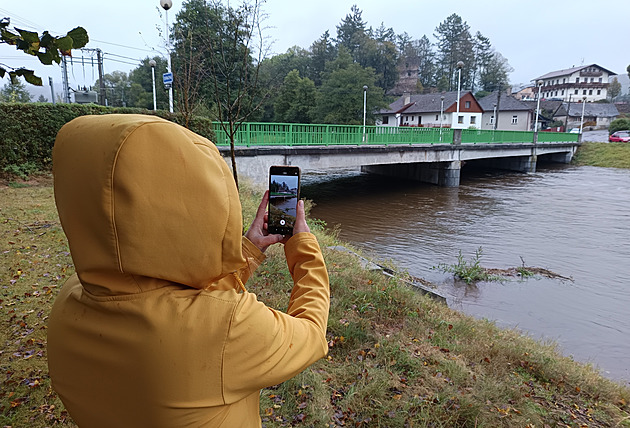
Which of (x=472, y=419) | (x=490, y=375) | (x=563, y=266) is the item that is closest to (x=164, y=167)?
(x=472, y=419)

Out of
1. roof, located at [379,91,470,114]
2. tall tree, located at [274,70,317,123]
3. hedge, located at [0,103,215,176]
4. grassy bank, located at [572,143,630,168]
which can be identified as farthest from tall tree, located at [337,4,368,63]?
hedge, located at [0,103,215,176]

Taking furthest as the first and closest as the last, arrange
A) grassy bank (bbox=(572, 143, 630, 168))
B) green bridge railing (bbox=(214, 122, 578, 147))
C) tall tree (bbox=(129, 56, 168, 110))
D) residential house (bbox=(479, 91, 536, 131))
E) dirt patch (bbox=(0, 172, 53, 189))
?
residential house (bbox=(479, 91, 536, 131)), tall tree (bbox=(129, 56, 168, 110)), grassy bank (bbox=(572, 143, 630, 168)), green bridge railing (bbox=(214, 122, 578, 147)), dirt patch (bbox=(0, 172, 53, 189))

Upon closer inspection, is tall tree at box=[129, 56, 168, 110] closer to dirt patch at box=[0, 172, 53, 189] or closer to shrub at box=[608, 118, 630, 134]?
dirt patch at box=[0, 172, 53, 189]

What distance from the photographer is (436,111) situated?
55.9 m

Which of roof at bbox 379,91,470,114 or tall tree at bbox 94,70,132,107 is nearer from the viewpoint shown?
roof at bbox 379,91,470,114

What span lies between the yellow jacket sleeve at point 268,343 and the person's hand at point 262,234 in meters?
0.39

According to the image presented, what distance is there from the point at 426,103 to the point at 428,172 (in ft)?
116

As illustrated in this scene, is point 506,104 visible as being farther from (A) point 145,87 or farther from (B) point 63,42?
(B) point 63,42

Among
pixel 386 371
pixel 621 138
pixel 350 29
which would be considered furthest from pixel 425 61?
pixel 386 371

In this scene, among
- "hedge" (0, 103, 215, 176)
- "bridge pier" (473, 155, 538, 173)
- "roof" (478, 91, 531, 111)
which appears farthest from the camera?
"roof" (478, 91, 531, 111)

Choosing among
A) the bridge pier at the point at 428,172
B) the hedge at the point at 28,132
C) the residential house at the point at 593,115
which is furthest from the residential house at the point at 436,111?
the hedge at the point at 28,132

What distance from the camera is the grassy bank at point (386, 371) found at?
10.3 ft

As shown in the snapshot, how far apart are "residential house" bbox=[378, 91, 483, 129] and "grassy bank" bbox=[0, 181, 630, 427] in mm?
51758

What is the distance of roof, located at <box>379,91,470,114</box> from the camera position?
55.8 meters
